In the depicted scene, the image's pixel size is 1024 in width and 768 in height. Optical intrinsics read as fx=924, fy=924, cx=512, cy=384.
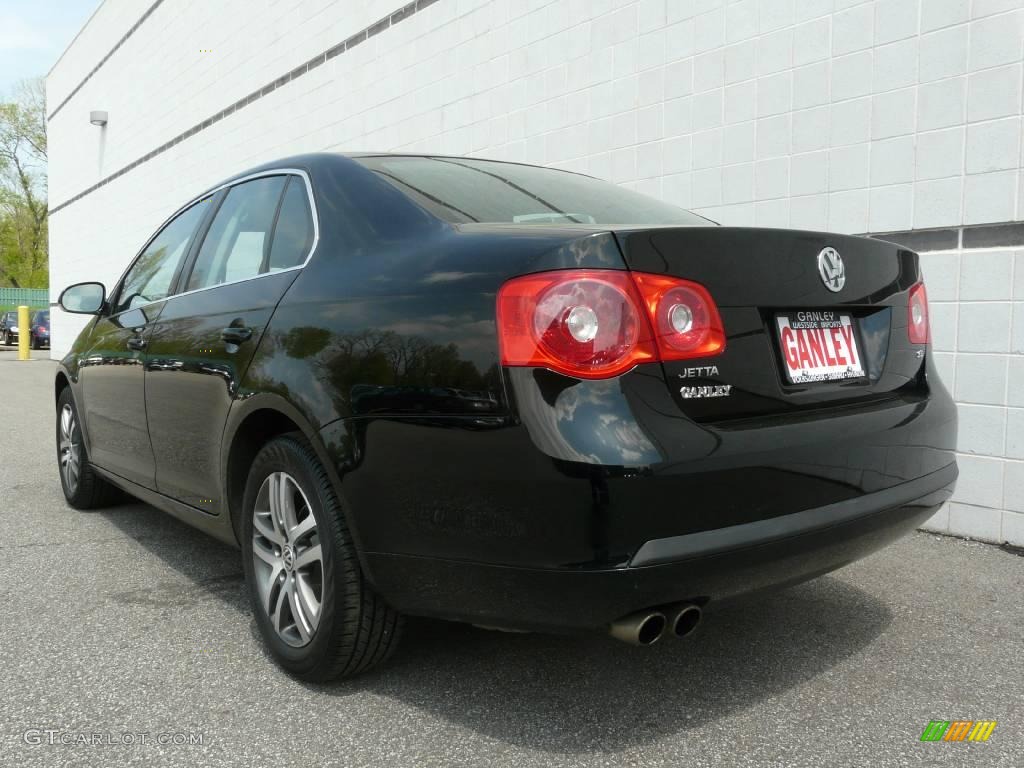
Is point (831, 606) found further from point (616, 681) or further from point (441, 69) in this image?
point (441, 69)

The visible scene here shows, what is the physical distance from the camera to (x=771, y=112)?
5262 mm

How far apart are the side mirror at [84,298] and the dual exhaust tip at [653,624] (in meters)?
3.36

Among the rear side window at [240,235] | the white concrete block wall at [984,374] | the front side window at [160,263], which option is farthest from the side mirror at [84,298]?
the white concrete block wall at [984,374]

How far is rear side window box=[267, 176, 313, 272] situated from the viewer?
113 inches

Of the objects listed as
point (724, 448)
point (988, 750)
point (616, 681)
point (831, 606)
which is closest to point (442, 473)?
point (724, 448)

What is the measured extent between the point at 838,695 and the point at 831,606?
784 mm

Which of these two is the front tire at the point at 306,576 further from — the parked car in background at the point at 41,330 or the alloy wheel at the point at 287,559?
the parked car in background at the point at 41,330

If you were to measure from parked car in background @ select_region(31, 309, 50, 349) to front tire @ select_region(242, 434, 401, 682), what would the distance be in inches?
1166

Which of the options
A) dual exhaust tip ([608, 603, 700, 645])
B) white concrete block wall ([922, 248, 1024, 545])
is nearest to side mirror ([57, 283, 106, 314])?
dual exhaust tip ([608, 603, 700, 645])

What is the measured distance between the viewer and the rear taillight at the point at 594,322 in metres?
2.00

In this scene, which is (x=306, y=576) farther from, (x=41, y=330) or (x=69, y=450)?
(x=41, y=330)

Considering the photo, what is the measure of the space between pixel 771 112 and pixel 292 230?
3339mm

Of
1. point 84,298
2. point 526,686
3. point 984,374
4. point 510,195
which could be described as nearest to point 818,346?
point 510,195

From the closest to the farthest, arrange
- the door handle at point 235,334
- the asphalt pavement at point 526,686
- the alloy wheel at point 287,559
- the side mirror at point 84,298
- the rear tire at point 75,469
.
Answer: the asphalt pavement at point 526,686 < the alloy wheel at point 287,559 < the door handle at point 235,334 < the side mirror at point 84,298 < the rear tire at point 75,469
